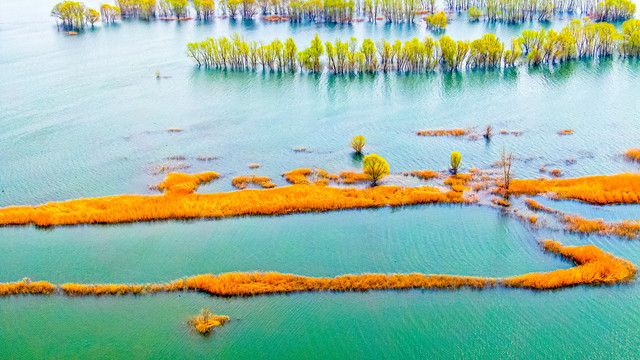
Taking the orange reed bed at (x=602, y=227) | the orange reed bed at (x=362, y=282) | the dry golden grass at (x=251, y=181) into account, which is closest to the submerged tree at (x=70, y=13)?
the dry golden grass at (x=251, y=181)

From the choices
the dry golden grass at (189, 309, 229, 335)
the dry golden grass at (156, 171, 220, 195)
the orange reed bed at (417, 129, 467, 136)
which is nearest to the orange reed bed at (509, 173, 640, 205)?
the orange reed bed at (417, 129, 467, 136)

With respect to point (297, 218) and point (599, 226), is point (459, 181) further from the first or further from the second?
point (297, 218)

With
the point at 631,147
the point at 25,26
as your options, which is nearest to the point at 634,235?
the point at 631,147

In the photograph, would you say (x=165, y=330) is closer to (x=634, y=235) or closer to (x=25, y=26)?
(x=634, y=235)

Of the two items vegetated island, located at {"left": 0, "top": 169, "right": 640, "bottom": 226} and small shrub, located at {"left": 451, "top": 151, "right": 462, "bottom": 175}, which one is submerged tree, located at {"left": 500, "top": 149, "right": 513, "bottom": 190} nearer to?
vegetated island, located at {"left": 0, "top": 169, "right": 640, "bottom": 226}

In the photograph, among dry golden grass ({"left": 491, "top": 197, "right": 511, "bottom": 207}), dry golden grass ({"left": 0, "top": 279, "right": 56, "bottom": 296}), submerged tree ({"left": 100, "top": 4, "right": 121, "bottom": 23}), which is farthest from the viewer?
submerged tree ({"left": 100, "top": 4, "right": 121, "bottom": 23})

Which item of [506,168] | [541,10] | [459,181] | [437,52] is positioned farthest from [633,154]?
[541,10]
